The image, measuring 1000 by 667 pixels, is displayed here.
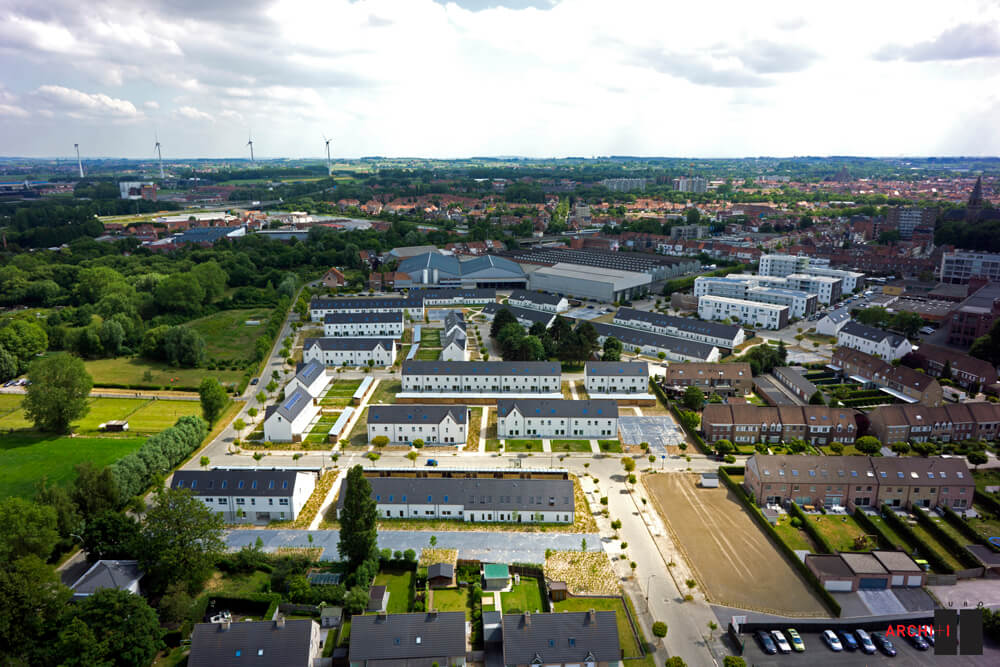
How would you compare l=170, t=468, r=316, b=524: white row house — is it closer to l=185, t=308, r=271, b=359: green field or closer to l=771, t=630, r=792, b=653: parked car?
l=771, t=630, r=792, b=653: parked car

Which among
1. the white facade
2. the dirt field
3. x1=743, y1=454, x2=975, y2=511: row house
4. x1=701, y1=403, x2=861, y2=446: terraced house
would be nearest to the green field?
the dirt field

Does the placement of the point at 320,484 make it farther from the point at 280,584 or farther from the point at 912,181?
the point at 912,181

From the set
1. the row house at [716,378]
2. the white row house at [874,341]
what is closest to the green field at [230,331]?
the row house at [716,378]

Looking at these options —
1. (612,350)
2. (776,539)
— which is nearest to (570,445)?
(776,539)

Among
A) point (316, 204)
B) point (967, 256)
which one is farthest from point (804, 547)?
point (316, 204)

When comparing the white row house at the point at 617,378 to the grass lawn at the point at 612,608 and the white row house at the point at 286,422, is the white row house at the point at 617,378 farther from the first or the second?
the grass lawn at the point at 612,608
